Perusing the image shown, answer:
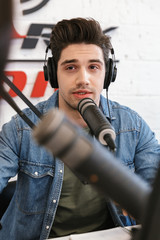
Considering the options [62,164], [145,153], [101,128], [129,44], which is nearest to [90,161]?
[101,128]

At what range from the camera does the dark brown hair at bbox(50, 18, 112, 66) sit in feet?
4.14

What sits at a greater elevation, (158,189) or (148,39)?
(158,189)

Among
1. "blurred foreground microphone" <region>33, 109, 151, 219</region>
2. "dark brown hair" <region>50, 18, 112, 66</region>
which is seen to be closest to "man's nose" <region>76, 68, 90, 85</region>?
"dark brown hair" <region>50, 18, 112, 66</region>

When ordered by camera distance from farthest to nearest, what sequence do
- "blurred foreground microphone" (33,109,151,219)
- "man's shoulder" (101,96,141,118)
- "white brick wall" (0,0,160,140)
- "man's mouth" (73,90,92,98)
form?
"white brick wall" (0,0,160,140)
"man's shoulder" (101,96,141,118)
"man's mouth" (73,90,92,98)
"blurred foreground microphone" (33,109,151,219)

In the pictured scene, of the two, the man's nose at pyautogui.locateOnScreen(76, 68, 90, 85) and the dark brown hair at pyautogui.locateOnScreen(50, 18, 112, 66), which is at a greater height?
the dark brown hair at pyautogui.locateOnScreen(50, 18, 112, 66)

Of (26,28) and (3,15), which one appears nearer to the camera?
(3,15)

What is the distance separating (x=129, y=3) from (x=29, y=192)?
1584mm

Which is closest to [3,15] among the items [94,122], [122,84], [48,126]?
[48,126]

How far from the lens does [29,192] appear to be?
1.14 meters

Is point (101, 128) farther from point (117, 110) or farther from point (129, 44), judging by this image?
point (129, 44)

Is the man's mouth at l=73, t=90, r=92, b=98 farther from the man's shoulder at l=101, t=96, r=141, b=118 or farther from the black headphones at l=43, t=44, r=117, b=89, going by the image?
the man's shoulder at l=101, t=96, r=141, b=118

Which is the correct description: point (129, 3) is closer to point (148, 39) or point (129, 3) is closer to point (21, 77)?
point (148, 39)

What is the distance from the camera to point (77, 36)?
4.14 feet

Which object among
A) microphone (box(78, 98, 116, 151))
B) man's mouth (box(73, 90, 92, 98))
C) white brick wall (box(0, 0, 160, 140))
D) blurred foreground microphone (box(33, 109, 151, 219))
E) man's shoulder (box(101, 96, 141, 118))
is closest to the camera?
blurred foreground microphone (box(33, 109, 151, 219))
